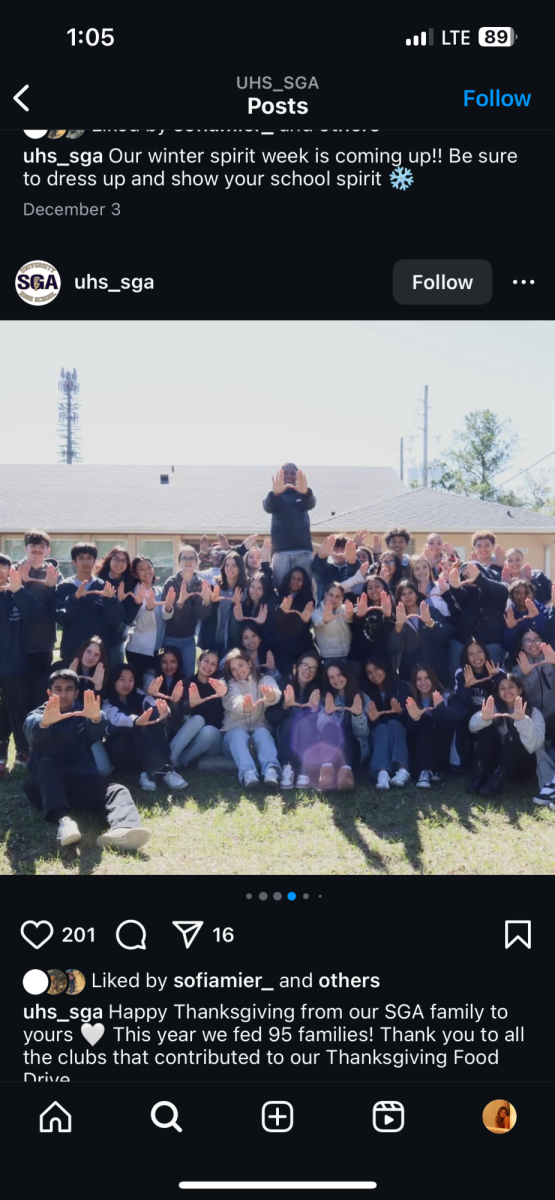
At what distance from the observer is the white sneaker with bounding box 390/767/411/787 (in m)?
6.36

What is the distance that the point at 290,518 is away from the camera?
769cm

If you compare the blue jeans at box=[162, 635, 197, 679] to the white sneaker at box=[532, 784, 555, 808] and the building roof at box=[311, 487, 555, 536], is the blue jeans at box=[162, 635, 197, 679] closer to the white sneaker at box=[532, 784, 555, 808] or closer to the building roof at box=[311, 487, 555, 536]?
the white sneaker at box=[532, 784, 555, 808]

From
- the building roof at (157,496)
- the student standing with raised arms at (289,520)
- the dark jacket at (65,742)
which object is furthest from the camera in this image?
the building roof at (157,496)

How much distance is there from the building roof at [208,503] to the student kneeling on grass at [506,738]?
15.7 metres
